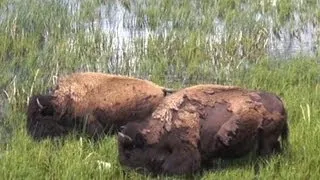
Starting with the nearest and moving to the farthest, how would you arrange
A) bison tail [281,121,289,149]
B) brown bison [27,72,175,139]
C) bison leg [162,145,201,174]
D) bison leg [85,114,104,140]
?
bison leg [162,145,201,174] < bison tail [281,121,289,149] < bison leg [85,114,104,140] < brown bison [27,72,175,139]

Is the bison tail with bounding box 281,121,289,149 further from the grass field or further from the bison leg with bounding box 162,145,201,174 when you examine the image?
the bison leg with bounding box 162,145,201,174

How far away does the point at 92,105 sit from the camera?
5.97 meters

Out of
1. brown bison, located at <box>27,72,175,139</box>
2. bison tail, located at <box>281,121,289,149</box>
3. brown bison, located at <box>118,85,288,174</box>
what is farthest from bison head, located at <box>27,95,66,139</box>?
bison tail, located at <box>281,121,289,149</box>

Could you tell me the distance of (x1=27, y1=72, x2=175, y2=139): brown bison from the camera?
5.84 m

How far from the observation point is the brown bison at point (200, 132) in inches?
203

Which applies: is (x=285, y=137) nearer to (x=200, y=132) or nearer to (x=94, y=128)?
(x=200, y=132)

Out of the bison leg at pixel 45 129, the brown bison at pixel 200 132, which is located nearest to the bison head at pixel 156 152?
the brown bison at pixel 200 132

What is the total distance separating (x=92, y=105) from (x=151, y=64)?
5.19 feet

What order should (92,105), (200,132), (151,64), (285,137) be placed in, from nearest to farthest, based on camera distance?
1. (200,132)
2. (285,137)
3. (92,105)
4. (151,64)

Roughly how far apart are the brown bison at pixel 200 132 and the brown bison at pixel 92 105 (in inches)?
19.5

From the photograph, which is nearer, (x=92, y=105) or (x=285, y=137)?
Result: (x=285, y=137)

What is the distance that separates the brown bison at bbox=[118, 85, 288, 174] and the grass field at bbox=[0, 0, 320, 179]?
0.41 ft

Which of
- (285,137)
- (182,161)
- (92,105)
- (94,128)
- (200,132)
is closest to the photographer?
(182,161)

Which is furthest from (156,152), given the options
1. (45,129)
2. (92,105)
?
(45,129)
